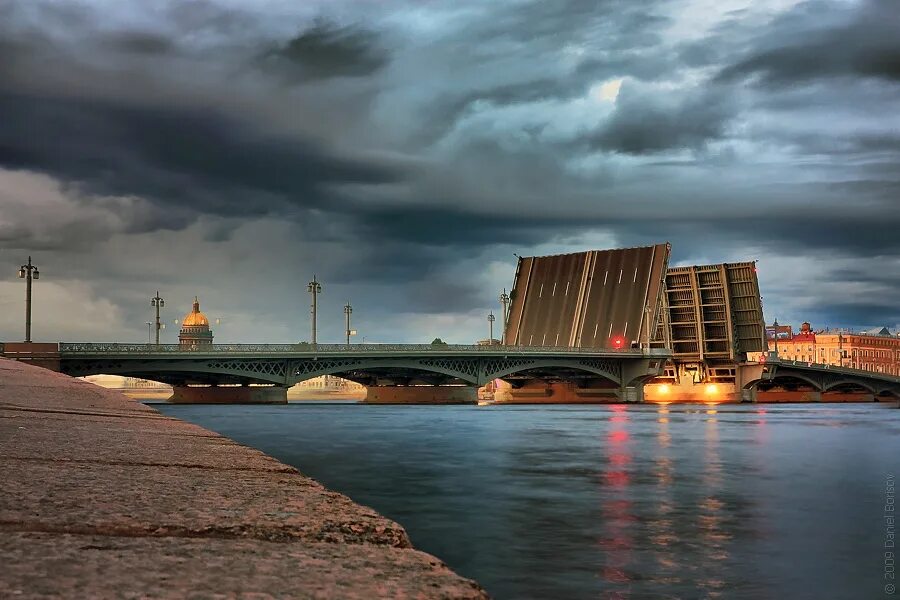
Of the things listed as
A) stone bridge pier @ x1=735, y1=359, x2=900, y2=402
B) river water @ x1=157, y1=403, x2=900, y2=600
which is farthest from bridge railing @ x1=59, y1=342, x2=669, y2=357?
river water @ x1=157, y1=403, x2=900, y2=600

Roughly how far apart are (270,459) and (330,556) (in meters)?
2.57

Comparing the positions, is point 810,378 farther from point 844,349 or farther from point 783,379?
point 844,349

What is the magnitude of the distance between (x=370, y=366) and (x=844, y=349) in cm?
11377

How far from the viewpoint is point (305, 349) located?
195 feet

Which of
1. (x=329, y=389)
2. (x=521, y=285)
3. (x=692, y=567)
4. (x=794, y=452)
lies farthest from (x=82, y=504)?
(x=329, y=389)

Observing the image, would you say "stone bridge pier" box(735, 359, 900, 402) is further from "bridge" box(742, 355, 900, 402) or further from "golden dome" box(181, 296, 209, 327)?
"golden dome" box(181, 296, 209, 327)

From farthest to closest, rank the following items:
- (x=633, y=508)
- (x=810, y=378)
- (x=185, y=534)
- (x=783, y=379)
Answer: (x=783, y=379), (x=810, y=378), (x=633, y=508), (x=185, y=534)

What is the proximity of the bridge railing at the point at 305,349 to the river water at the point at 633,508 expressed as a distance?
81.0ft

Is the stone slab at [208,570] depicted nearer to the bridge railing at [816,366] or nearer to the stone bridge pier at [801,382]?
the bridge railing at [816,366]

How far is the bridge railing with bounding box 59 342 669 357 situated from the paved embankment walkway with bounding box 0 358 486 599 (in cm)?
5000

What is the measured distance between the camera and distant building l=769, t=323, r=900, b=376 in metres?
154

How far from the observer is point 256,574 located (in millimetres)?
1862

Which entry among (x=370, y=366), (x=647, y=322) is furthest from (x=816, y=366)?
(x=370, y=366)

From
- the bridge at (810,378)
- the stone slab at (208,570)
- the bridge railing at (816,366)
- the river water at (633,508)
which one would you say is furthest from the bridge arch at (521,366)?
the stone slab at (208,570)
